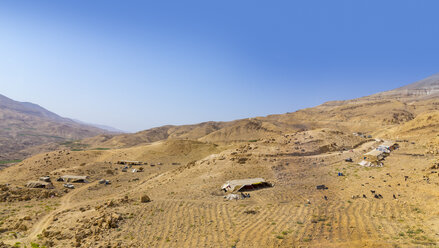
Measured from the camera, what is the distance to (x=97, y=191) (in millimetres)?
27484

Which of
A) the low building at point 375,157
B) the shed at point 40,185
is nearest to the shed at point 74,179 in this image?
the shed at point 40,185

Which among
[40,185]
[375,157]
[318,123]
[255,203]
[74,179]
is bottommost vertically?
[74,179]

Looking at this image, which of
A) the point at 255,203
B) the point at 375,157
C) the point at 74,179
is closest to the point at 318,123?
the point at 375,157

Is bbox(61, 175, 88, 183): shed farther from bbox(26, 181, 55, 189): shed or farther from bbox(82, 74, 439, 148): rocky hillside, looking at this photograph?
bbox(82, 74, 439, 148): rocky hillside

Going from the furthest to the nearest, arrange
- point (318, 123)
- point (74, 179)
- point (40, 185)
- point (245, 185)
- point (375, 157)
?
point (318, 123) < point (74, 179) < point (40, 185) < point (375, 157) < point (245, 185)

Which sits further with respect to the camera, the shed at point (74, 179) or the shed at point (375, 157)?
the shed at point (74, 179)

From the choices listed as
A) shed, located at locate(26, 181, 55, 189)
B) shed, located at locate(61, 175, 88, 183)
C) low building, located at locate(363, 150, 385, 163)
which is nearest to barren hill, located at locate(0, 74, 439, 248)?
low building, located at locate(363, 150, 385, 163)

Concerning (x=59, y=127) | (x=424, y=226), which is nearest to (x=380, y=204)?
(x=424, y=226)

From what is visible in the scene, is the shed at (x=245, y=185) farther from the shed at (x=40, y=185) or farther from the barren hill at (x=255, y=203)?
the shed at (x=40, y=185)

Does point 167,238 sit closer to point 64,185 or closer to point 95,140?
point 64,185

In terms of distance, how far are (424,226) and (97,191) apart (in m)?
29.5

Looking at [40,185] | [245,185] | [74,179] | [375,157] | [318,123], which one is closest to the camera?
[245,185]

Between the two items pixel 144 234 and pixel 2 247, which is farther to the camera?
pixel 144 234

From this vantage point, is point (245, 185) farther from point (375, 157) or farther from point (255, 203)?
point (375, 157)
